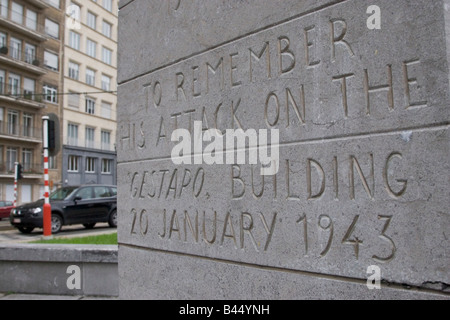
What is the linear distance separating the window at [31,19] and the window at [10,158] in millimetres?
9673

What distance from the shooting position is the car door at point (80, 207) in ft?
42.6

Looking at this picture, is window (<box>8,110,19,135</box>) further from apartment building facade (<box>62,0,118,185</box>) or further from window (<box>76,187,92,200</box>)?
window (<box>76,187,92,200</box>)

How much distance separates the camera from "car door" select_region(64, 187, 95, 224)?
13.0 meters

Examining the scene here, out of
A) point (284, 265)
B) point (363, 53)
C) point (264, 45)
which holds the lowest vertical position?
point (284, 265)

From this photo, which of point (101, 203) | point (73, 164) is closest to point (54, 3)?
point (73, 164)

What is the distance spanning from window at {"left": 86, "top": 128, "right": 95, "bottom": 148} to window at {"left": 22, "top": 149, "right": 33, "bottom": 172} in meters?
5.33

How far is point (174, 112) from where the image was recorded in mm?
3053

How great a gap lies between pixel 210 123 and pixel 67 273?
122 inches

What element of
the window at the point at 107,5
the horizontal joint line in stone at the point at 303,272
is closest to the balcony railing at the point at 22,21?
the window at the point at 107,5

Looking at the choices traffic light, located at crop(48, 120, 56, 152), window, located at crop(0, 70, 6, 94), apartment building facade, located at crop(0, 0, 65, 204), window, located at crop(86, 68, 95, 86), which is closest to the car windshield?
traffic light, located at crop(48, 120, 56, 152)

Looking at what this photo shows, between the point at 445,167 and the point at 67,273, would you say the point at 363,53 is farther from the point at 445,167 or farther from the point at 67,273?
the point at 67,273

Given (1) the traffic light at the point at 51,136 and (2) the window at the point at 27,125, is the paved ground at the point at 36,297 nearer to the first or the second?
(1) the traffic light at the point at 51,136

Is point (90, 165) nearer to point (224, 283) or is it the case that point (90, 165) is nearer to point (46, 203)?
point (46, 203)

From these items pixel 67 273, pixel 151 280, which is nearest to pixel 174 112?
pixel 151 280
